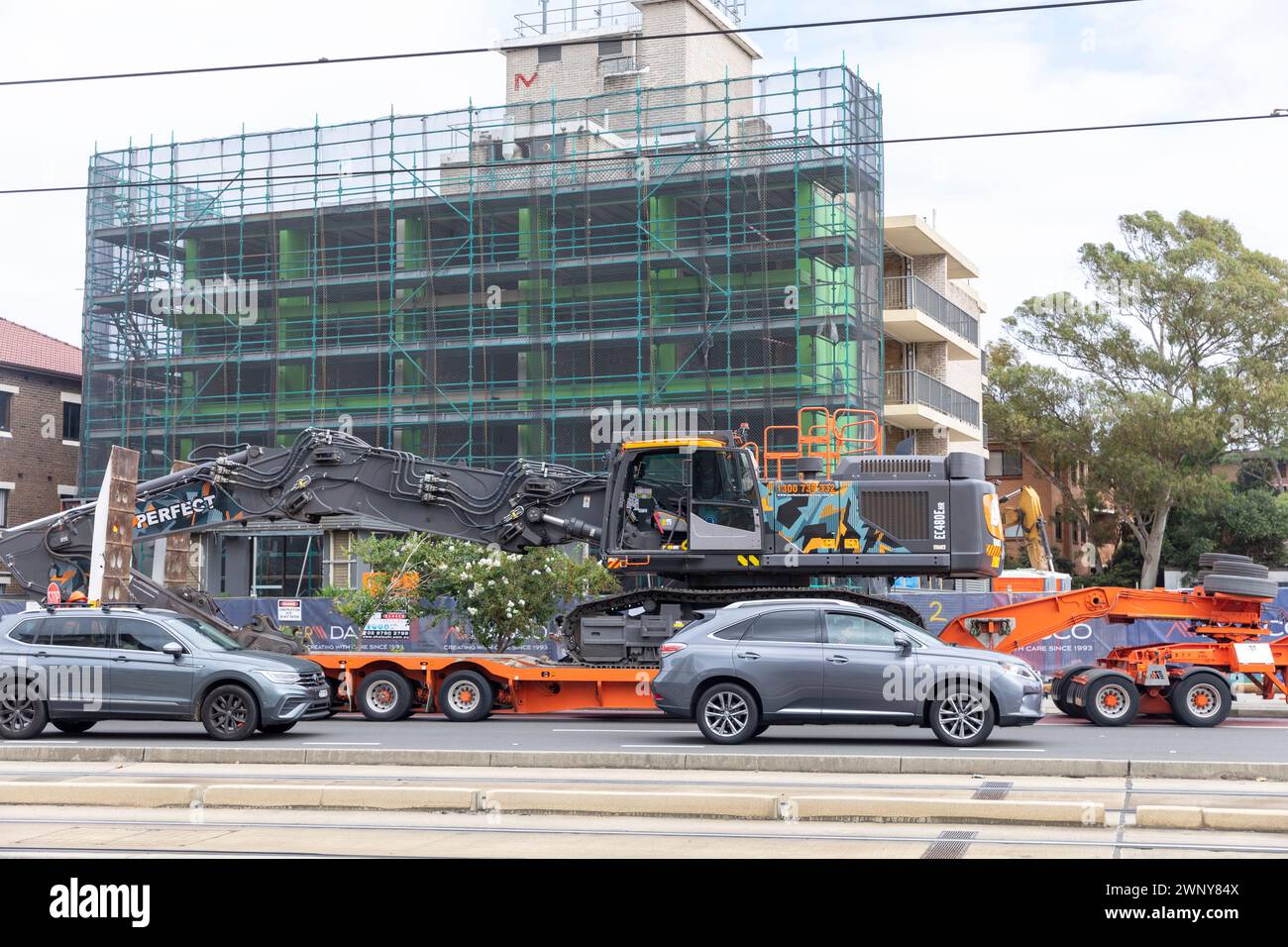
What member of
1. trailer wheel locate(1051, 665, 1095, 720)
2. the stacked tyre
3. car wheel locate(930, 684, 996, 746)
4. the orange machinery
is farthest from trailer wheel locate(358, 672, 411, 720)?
the stacked tyre

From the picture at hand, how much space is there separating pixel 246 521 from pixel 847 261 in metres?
23.9

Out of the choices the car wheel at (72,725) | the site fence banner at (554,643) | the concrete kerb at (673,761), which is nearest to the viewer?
the concrete kerb at (673,761)

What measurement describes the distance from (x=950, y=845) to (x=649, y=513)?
10197 mm

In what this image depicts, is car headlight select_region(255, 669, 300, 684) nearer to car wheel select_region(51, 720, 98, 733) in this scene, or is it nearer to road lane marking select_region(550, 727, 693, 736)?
car wheel select_region(51, 720, 98, 733)

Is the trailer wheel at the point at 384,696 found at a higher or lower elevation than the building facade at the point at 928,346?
lower

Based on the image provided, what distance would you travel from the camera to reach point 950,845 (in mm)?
9297

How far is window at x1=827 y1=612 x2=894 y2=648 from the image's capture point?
15.7 m

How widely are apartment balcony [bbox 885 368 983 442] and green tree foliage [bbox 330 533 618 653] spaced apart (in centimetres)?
2118

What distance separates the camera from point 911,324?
4772 cm

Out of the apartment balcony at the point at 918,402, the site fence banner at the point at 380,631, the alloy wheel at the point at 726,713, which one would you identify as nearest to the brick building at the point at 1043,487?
the apartment balcony at the point at 918,402

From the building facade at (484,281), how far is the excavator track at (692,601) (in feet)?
61.0

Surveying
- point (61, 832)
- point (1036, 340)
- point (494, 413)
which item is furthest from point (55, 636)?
point (1036, 340)

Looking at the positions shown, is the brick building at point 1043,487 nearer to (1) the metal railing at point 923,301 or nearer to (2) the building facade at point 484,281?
(1) the metal railing at point 923,301

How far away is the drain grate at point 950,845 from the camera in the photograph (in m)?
8.99
